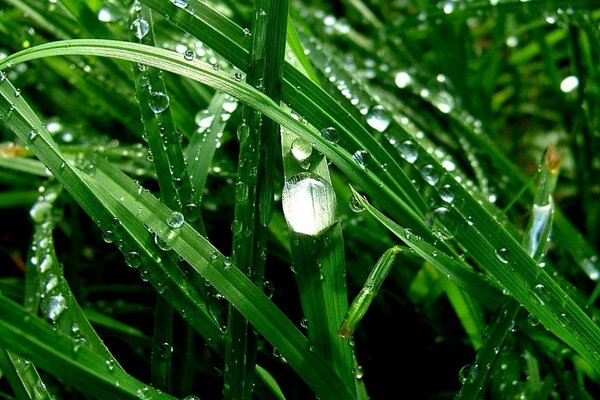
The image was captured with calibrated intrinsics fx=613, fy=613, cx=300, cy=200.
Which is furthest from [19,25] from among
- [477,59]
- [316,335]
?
[477,59]

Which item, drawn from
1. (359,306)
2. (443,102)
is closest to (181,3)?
(359,306)

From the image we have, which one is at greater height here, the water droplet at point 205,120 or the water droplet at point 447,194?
the water droplet at point 205,120

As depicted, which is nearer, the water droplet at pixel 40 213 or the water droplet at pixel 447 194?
the water droplet at pixel 40 213

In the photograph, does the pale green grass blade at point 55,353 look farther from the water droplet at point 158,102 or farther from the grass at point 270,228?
the water droplet at point 158,102

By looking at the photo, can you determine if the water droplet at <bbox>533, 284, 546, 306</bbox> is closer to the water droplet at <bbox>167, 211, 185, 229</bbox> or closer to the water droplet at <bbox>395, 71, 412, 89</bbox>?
the water droplet at <bbox>167, 211, 185, 229</bbox>

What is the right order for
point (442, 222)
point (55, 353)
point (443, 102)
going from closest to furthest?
point (55, 353)
point (442, 222)
point (443, 102)

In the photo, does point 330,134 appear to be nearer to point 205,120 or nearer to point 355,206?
point 355,206

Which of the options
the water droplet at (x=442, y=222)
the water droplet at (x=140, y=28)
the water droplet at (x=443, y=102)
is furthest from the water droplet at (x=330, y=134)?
the water droplet at (x=443, y=102)

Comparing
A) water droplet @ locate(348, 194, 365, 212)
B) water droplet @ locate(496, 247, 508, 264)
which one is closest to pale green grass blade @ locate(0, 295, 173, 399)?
water droplet @ locate(348, 194, 365, 212)

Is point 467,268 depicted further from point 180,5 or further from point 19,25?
point 19,25
